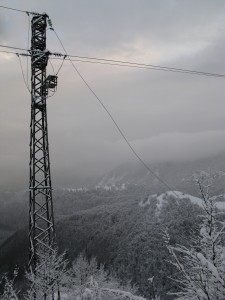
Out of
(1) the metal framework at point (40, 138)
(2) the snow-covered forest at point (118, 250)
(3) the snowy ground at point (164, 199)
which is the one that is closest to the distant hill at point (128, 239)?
(2) the snow-covered forest at point (118, 250)

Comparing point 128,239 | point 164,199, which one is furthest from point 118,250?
point 164,199

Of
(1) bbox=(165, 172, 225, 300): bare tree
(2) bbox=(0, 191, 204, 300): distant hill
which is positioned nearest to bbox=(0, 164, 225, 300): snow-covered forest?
(2) bbox=(0, 191, 204, 300): distant hill

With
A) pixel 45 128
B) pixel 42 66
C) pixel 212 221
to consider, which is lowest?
pixel 212 221

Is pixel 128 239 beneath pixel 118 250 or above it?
above

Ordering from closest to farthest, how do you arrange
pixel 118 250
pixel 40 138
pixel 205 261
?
pixel 205 261 → pixel 40 138 → pixel 118 250

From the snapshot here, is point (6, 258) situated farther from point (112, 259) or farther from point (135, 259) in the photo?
point (135, 259)

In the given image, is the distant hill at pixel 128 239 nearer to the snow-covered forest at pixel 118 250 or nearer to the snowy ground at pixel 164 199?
the snow-covered forest at pixel 118 250

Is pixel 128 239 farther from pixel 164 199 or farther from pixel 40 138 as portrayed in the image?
pixel 40 138

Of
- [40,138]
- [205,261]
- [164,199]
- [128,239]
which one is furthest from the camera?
[164,199]

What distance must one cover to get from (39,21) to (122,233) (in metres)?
125

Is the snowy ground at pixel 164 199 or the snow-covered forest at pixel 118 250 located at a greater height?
the snowy ground at pixel 164 199

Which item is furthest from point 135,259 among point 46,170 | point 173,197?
point 46,170

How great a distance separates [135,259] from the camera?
10675 centimetres

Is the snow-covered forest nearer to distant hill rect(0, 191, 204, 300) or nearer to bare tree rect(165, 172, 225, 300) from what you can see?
distant hill rect(0, 191, 204, 300)
